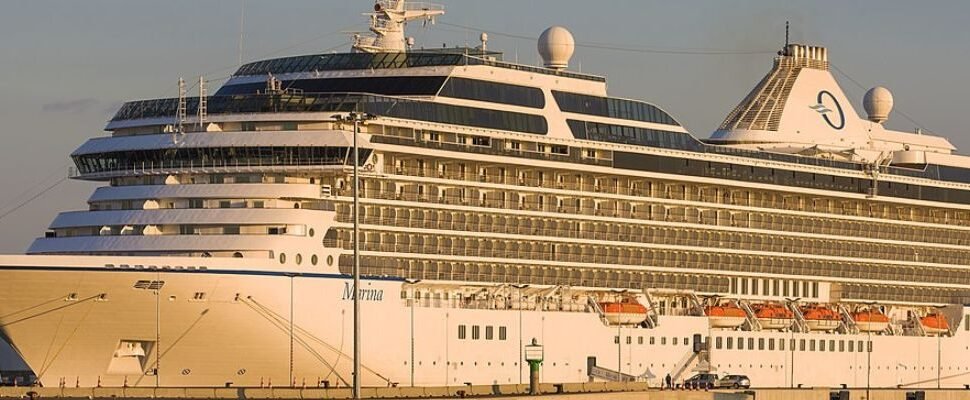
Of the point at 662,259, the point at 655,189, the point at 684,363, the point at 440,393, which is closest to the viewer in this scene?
the point at 440,393

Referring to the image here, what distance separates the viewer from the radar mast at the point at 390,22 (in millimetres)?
85375

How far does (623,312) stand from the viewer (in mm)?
85000

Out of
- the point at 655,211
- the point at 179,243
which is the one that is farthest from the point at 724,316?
the point at 179,243

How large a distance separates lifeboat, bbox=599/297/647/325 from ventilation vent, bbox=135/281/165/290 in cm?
2131

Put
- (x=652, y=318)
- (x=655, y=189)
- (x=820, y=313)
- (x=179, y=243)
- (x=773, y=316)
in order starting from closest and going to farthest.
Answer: (x=179, y=243) < (x=652, y=318) < (x=655, y=189) < (x=773, y=316) < (x=820, y=313)

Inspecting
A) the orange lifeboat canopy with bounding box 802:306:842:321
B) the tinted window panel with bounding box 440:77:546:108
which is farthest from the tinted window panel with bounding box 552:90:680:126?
the orange lifeboat canopy with bounding box 802:306:842:321

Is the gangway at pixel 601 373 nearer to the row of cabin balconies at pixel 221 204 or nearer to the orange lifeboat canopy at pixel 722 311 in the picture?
the orange lifeboat canopy at pixel 722 311

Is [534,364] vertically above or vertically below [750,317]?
below

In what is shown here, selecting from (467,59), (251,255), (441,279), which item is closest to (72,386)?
(251,255)

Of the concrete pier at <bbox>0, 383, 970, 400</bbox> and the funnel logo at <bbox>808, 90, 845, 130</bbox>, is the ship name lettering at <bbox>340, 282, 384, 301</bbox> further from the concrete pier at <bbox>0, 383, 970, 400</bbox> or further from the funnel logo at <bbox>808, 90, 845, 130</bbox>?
the funnel logo at <bbox>808, 90, 845, 130</bbox>

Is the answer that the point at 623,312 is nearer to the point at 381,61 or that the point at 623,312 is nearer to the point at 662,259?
the point at 662,259

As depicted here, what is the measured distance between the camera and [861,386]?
317 feet

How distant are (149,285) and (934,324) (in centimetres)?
4517

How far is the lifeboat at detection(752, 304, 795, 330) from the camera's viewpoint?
92.5 metres
